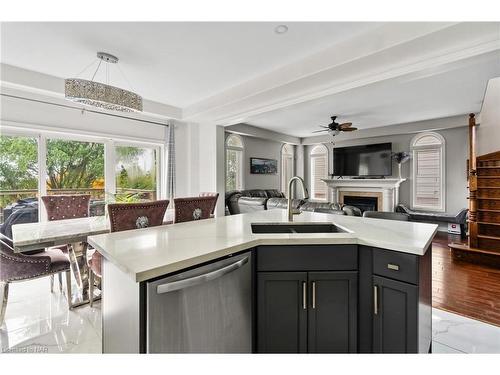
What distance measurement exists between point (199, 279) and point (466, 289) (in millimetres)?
3100

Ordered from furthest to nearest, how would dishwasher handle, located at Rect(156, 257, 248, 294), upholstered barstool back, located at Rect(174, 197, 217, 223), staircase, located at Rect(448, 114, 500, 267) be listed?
staircase, located at Rect(448, 114, 500, 267) < upholstered barstool back, located at Rect(174, 197, 217, 223) < dishwasher handle, located at Rect(156, 257, 248, 294)

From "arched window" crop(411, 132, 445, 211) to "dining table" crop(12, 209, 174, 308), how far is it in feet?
22.3

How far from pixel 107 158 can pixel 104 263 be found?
3.49m

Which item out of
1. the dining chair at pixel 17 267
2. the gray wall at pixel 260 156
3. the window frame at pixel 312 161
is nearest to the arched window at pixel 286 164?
the gray wall at pixel 260 156

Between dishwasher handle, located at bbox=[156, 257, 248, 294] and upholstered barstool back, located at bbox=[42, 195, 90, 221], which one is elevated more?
upholstered barstool back, located at bbox=[42, 195, 90, 221]

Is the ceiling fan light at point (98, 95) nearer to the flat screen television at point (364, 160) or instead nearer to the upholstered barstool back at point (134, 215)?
the upholstered barstool back at point (134, 215)

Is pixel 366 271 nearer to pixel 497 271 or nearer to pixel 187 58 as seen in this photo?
pixel 187 58

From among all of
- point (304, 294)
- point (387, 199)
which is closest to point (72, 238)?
point (304, 294)

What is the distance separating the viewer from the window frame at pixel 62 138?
3361 mm

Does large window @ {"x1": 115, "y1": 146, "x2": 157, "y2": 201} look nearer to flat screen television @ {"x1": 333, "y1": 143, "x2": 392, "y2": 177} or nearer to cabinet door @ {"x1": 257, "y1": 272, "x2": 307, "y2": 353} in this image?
cabinet door @ {"x1": 257, "y1": 272, "x2": 307, "y2": 353}

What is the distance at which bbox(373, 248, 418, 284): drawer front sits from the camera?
4.04 ft

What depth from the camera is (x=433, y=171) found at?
237 inches

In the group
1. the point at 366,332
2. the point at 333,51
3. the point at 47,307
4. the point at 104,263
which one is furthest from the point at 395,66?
the point at 47,307

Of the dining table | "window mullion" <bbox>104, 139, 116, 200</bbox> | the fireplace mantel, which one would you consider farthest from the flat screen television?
the dining table
